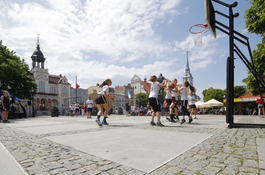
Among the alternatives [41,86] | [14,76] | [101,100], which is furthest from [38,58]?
[101,100]

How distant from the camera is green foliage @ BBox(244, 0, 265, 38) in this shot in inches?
461

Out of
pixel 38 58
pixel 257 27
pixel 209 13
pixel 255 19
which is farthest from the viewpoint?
pixel 38 58

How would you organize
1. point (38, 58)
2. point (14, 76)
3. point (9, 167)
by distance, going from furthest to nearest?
point (38, 58)
point (14, 76)
point (9, 167)

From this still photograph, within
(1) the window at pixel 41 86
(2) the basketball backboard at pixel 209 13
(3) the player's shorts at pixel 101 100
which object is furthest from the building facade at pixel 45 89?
(2) the basketball backboard at pixel 209 13

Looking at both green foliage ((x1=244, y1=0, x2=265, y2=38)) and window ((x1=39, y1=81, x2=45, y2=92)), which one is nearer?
green foliage ((x1=244, y1=0, x2=265, y2=38))

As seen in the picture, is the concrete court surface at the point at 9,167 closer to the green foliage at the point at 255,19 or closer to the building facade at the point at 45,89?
the green foliage at the point at 255,19

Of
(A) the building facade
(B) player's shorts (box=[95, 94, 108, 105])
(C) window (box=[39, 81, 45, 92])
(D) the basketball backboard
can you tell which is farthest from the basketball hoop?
(C) window (box=[39, 81, 45, 92])

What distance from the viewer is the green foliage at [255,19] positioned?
11.7m

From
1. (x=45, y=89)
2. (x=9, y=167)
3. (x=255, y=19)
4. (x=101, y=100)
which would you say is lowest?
(x=9, y=167)

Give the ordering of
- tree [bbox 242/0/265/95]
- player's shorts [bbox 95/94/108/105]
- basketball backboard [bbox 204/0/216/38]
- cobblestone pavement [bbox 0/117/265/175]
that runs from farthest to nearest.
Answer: tree [bbox 242/0/265/95], player's shorts [bbox 95/94/108/105], basketball backboard [bbox 204/0/216/38], cobblestone pavement [bbox 0/117/265/175]

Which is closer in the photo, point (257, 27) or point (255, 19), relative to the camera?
point (257, 27)

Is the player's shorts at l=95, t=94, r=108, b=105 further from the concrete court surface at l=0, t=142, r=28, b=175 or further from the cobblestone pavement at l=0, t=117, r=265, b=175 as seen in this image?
the concrete court surface at l=0, t=142, r=28, b=175

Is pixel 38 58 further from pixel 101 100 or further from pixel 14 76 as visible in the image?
pixel 101 100

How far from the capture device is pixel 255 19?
43.9 ft
